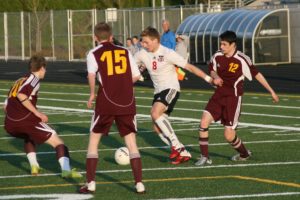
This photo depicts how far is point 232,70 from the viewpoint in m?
14.7

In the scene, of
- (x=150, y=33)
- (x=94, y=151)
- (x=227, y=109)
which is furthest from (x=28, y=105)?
(x=227, y=109)

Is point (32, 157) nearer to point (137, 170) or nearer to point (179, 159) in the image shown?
point (179, 159)

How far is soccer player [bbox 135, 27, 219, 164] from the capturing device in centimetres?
1441

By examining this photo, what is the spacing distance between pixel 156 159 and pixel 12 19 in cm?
5267

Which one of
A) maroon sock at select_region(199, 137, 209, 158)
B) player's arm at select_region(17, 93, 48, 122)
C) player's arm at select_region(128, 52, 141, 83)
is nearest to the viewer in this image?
player's arm at select_region(128, 52, 141, 83)

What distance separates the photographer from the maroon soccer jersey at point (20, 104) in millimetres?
13297

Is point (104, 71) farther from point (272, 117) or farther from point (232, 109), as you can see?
point (272, 117)

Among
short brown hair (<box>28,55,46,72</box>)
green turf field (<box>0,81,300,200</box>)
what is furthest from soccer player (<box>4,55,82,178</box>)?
green turf field (<box>0,81,300,200</box>)

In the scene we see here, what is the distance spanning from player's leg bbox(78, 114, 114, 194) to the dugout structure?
33349mm

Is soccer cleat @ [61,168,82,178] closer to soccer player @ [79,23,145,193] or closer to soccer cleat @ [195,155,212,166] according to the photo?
soccer player @ [79,23,145,193]

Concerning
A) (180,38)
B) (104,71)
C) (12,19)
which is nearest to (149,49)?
(104,71)

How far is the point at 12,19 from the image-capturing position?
6656 centimetres

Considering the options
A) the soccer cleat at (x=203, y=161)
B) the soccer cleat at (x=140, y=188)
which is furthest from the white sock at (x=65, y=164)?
the soccer cleat at (x=203, y=161)

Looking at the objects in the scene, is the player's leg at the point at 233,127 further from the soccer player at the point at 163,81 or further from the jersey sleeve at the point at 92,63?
the jersey sleeve at the point at 92,63
